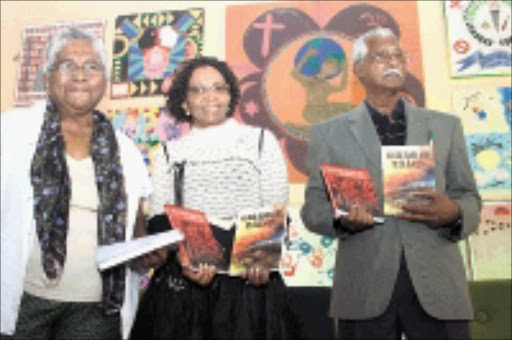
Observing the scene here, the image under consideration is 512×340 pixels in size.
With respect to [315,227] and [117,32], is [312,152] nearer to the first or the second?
[315,227]

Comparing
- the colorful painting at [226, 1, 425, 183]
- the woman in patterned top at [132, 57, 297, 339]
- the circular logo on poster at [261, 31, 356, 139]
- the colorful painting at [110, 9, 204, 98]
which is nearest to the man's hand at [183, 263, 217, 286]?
the woman in patterned top at [132, 57, 297, 339]

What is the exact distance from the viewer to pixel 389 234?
1.85 metres

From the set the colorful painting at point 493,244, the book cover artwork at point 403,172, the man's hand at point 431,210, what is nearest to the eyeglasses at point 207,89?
the book cover artwork at point 403,172

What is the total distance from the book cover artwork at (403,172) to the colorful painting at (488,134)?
1.73m

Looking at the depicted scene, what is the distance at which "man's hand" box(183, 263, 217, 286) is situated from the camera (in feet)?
5.57

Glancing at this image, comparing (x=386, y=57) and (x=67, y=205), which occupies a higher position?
(x=386, y=57)

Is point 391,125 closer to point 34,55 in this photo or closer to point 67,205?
point 67,205

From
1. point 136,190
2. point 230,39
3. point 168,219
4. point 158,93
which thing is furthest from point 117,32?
point 168,219

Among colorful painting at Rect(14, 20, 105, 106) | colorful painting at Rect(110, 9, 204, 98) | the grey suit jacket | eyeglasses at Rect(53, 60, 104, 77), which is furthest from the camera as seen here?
colorful painting at Rect(14, 20, 105, 106)

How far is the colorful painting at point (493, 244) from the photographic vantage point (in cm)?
321

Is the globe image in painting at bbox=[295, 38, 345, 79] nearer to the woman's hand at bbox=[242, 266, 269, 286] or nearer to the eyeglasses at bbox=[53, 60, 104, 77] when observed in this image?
the eyeglasses at bbox=[53, 60, 104, 77]

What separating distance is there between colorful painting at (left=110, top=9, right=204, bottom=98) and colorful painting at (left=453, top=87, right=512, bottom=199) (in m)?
Result: 1.93

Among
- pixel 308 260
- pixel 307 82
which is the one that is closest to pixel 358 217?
pixel 308 260

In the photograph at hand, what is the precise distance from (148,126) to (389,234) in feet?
7.60
